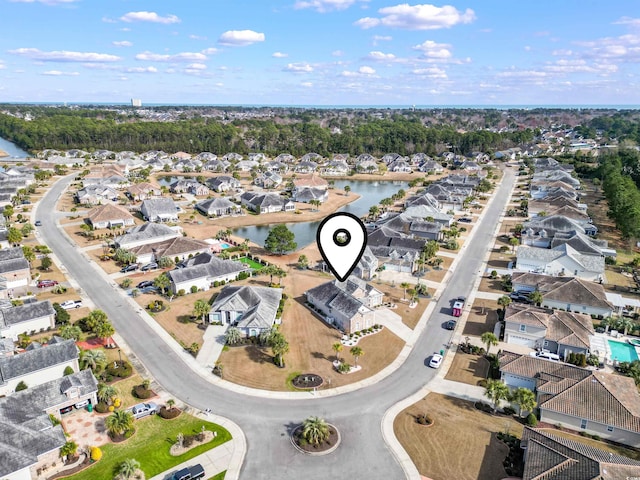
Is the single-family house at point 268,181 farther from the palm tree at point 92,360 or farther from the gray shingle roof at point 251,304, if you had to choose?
the palm tree at point 92,360

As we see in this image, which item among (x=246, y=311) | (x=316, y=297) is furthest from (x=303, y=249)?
(x=246, y=311)

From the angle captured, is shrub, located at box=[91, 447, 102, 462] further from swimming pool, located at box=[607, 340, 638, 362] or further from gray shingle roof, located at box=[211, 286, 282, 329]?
swimming pool, located at box=[607, 340, 638, 362]

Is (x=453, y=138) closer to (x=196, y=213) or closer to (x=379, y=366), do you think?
(x=196, y=213)

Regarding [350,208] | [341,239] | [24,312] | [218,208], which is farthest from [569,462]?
[350,208]

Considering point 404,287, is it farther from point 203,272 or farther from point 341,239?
point 341,239

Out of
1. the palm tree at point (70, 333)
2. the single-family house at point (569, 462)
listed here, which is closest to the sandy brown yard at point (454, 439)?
the single-family house at point (569, 462)

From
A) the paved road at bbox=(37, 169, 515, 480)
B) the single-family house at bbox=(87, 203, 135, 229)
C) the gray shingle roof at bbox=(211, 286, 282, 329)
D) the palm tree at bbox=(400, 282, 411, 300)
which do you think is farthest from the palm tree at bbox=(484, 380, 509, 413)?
the single-family house at bbox=(87, 203, 135, 229)
